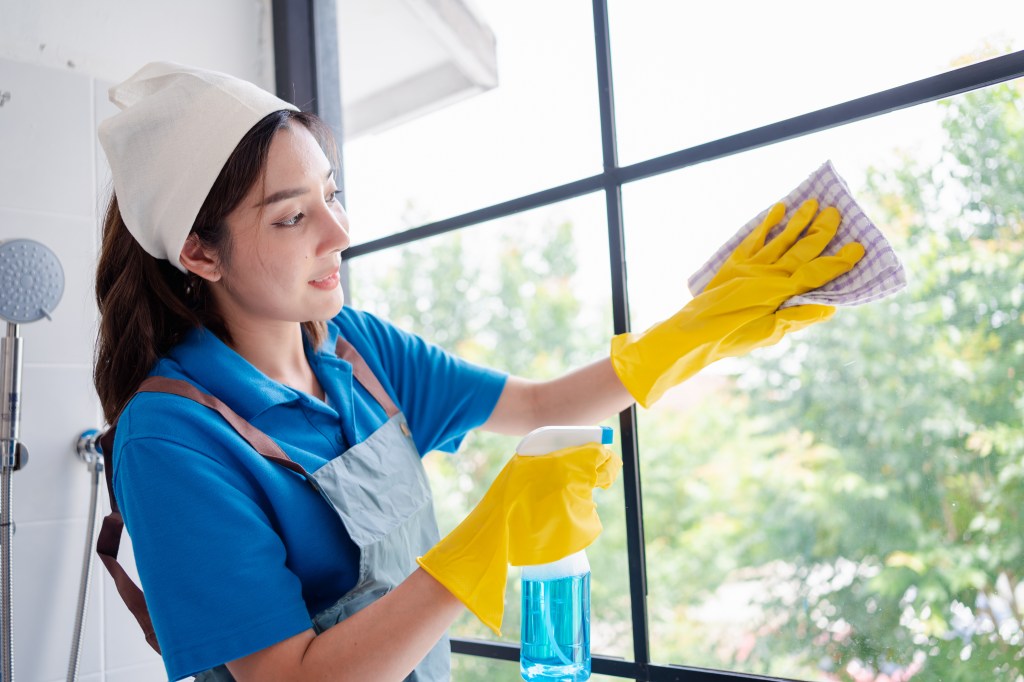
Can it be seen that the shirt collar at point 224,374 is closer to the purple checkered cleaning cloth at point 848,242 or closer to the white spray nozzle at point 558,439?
the white spray nozzle at point 558,439

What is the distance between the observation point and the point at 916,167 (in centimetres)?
143

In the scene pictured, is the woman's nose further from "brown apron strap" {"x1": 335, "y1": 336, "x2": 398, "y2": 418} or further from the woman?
"brown apron strap" {"x1": 335, "y1": 336, "x2": 398, "y2": 418}

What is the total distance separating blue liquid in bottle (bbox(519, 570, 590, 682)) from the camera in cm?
101

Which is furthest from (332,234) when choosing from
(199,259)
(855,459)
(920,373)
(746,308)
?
(855,459)

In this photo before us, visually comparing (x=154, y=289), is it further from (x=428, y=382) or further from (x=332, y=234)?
(x=428, y=382)

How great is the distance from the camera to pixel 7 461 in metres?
1.14

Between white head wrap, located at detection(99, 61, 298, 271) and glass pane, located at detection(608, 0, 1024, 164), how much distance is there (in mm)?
552

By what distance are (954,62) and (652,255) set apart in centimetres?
53

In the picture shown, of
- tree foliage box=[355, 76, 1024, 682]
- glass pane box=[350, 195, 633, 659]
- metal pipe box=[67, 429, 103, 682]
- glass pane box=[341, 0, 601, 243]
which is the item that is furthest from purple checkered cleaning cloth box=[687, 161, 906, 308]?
glass pane box=[350, 195, 633, 659]

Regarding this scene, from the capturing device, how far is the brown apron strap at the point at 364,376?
1.12 meters

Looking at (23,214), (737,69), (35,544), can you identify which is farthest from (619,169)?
(35,544)

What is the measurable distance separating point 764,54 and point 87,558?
1.38 m

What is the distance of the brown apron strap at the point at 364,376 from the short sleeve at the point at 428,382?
20 millimetres

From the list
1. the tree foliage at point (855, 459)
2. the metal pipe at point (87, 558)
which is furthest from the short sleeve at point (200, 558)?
the tree foliage at point (855, 459)
